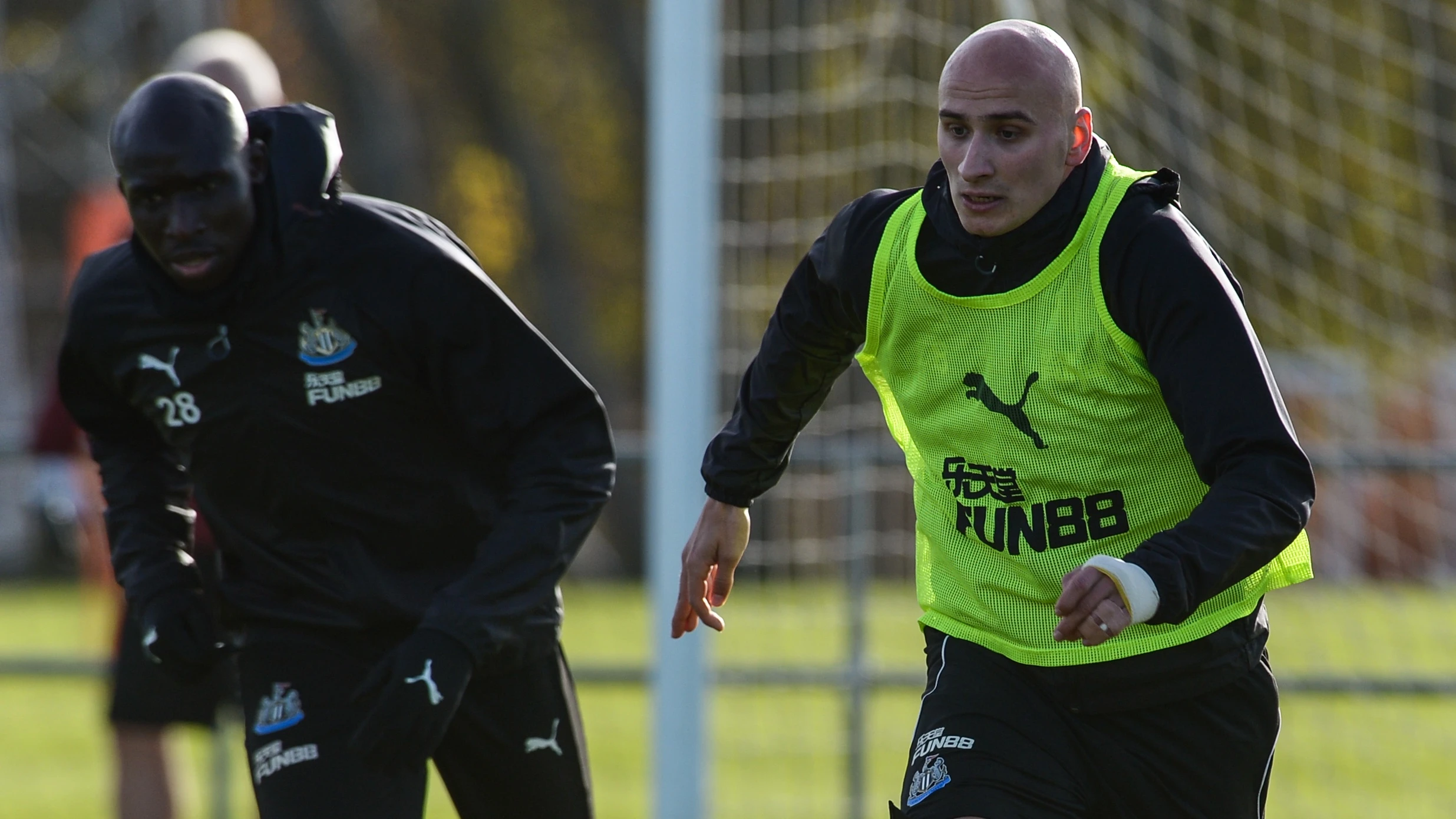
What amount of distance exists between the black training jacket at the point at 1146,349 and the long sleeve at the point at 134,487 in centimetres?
121

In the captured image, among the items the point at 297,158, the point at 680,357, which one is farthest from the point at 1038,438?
the point at 680,357

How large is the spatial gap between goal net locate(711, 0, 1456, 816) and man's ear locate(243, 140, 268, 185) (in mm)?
3460

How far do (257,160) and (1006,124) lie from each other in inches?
59.0

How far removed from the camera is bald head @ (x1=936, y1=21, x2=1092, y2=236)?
3195mm

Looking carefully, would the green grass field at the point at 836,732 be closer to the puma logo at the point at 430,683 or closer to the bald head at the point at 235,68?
the bald head at the point at 235,68

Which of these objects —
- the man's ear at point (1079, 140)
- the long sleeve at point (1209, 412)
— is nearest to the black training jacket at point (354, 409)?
the man's ear at point (1079, 140)

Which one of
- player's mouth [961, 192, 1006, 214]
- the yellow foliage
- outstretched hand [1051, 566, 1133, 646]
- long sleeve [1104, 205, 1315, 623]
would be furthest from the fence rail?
the yellow foliage

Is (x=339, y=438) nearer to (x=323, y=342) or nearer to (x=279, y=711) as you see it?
(x=323, y=342)

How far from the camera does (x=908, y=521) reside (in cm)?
972

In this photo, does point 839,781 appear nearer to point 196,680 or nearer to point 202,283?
point 196,680

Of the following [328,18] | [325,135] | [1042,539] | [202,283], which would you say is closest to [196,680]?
[202,283]

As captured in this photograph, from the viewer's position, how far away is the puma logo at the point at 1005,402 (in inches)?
128

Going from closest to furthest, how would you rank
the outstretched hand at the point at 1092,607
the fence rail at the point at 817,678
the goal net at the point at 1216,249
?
the outstretched hand at the point at 1092,607, the fence rail at the point at 817,678, the goal net at the point at 1216,249

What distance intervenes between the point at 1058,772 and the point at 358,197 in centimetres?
180
